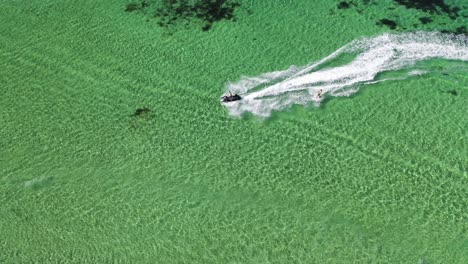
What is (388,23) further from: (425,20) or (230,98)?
(230,98)

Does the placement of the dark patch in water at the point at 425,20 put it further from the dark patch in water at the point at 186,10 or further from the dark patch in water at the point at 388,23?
the dark patch in water at the point at 186,10

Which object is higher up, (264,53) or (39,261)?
(264,53)

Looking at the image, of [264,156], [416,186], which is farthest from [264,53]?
[416,186]

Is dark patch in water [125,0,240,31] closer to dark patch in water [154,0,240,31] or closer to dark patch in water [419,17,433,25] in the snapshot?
dark patch in water [154,0,240,31]

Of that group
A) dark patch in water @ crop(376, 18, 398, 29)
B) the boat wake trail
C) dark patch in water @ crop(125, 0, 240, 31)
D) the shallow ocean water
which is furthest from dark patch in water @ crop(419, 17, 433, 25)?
dark patch in water @ crop(125, 0, 240, 31)

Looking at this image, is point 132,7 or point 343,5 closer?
point 343,5

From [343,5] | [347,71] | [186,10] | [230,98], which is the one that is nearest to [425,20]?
[343,5]

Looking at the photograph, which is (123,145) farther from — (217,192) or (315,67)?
(315,67)
